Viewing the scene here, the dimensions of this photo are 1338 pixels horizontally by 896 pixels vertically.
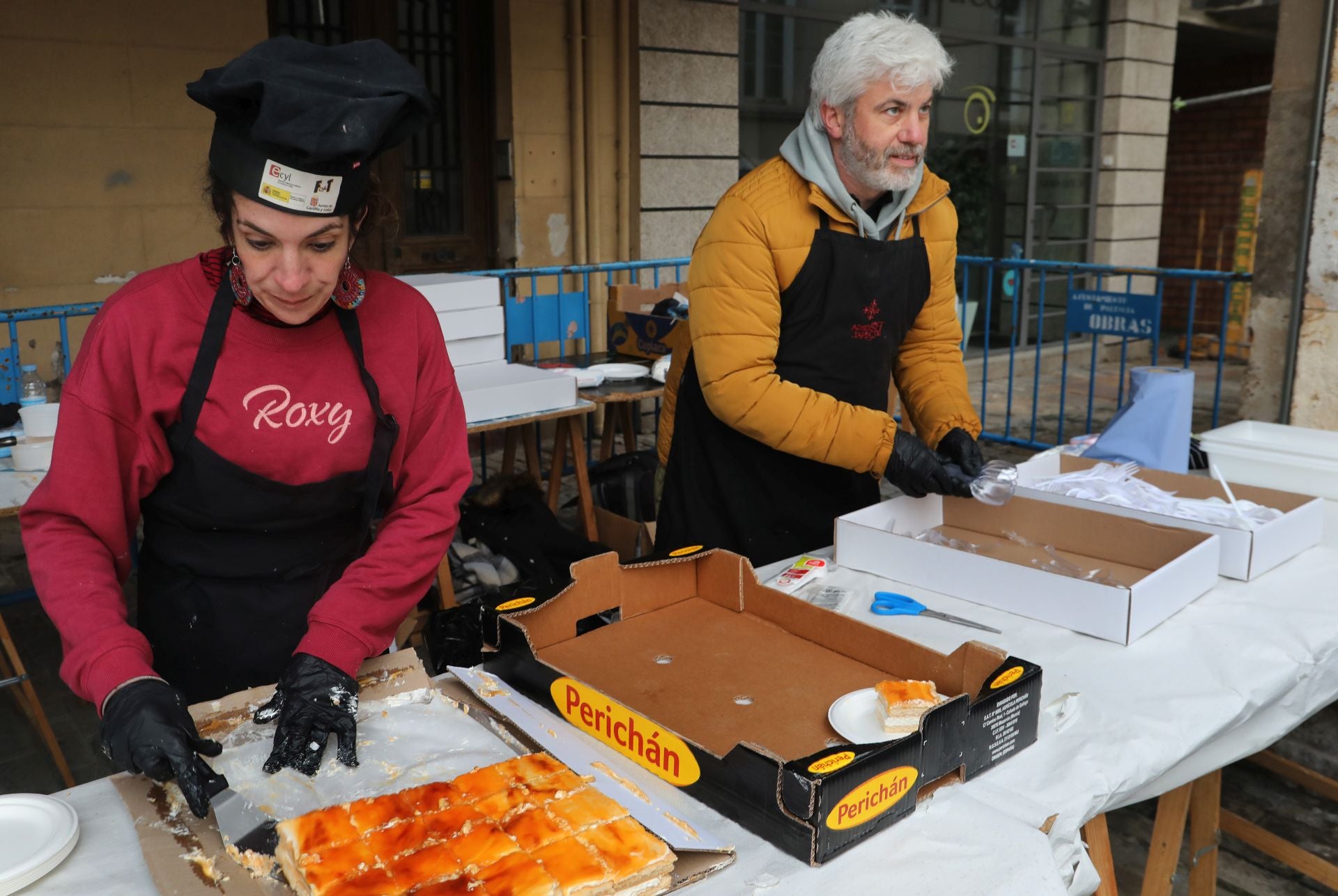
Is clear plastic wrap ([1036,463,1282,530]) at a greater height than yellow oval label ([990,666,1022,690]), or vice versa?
clear plastic wrap ([1036,463,1282,530])

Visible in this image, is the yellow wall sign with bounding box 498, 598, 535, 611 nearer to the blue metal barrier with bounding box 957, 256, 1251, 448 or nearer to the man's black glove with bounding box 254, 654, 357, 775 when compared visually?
the man's black glove with bounding box 254, 654, 357, 775

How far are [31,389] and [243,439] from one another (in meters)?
3.06

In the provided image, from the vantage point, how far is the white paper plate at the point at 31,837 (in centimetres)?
123

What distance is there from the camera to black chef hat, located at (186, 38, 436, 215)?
1.43 m

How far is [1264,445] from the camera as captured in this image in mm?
2830

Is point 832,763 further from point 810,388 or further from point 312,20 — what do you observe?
point 312,20

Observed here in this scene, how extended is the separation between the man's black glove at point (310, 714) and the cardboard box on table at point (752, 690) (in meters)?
0.28

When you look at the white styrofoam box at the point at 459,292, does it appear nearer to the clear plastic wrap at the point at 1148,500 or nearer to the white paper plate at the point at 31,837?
the clear plastic wrap at the point at 1148,500

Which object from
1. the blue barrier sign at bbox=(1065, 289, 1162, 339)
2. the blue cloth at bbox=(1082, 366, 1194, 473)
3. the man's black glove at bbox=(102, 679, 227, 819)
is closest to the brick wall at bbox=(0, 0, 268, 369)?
the man's black glove at bbox=(102, 679, 227, 819)

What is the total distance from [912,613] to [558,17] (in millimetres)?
6113

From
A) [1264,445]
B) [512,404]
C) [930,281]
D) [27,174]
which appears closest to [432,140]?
[27,174]

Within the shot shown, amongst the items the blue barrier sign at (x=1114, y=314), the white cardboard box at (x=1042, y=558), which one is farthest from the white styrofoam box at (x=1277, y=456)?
the blue barrier sign at (x=1114, y=314)

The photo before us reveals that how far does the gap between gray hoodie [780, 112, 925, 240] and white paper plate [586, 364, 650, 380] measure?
2.61 metres

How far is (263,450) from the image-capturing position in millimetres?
1729
